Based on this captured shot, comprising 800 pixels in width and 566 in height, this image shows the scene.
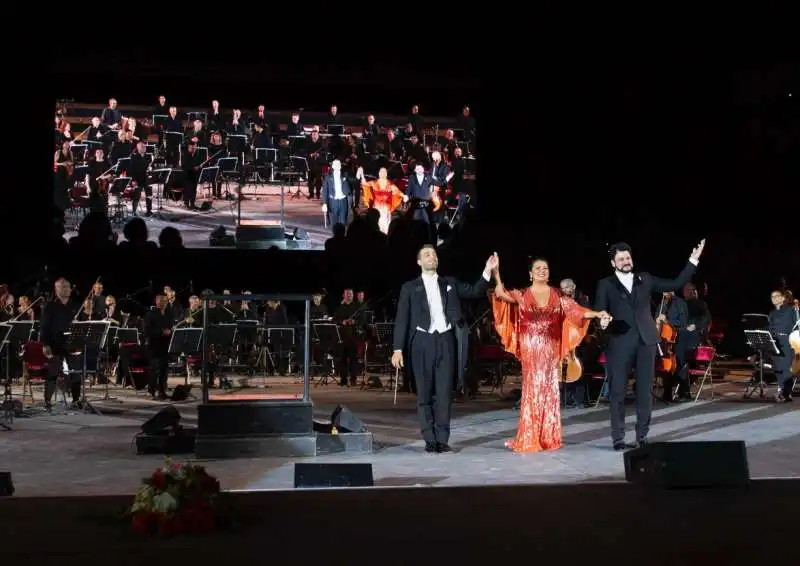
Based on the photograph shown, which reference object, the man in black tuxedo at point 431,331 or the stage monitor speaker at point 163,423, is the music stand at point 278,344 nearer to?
the stage monitor speaker at point 163,423

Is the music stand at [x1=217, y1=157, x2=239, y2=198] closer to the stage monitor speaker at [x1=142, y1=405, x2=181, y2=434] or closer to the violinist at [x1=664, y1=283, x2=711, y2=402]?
the violinist at [x1=664, y1=283, x2=711, y2=402]

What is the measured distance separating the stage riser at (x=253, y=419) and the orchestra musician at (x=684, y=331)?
5.89 metres

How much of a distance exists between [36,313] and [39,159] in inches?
217

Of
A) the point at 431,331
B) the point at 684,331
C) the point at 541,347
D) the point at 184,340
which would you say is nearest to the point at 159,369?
the point at 184,340

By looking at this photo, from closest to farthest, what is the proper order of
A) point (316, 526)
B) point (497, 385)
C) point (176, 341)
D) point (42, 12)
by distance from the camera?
point (316, 526) < point (176, 341) < point (497, 385) < point (42, 12)

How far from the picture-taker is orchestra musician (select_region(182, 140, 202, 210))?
2236cm

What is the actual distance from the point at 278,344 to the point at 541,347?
9.11 metres

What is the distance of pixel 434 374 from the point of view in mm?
9867

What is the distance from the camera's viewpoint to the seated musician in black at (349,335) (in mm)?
17891

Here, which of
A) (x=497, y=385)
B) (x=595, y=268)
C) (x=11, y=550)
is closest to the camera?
(x=11, y=550)

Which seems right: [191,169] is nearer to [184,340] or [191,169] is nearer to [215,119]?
[215,119]

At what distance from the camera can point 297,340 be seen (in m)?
19.0

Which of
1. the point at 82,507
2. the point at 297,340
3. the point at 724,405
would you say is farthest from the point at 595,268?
the point at 82,507

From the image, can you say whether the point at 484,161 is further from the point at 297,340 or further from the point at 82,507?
the point at 82,507
